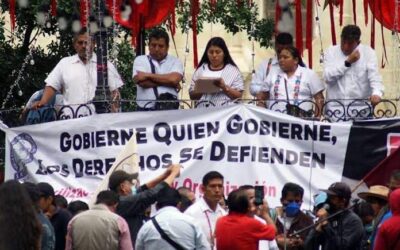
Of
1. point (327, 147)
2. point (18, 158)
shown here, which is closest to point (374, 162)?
point (327, 147)

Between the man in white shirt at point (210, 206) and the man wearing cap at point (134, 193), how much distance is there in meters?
0.29

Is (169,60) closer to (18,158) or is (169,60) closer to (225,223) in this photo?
(18,158)

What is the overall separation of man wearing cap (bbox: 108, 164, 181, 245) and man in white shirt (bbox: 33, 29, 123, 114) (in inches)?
114

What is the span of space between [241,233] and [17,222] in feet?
12.2

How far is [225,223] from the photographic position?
1819 cm

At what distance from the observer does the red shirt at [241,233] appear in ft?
59.4

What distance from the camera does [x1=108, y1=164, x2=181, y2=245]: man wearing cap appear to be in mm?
18312

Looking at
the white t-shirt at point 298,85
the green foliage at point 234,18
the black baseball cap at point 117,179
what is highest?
the green foliage at point 234,18

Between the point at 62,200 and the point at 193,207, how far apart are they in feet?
4.97

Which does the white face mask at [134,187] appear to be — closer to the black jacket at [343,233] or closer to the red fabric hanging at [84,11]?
the black jacket at [343,233]

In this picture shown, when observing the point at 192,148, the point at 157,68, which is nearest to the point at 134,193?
the point at 192,148

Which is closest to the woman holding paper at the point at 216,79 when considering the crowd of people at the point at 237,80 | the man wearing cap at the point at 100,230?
the crowd of people at the point at 237,80

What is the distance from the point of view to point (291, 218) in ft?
64.1

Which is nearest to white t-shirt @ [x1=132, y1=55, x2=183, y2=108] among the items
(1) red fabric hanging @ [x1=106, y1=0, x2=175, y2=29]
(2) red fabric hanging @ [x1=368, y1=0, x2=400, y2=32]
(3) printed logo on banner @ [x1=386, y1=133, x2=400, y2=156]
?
(1) red fabric hanging @ [x1=106, y1=0, x2=175, y2=29]
